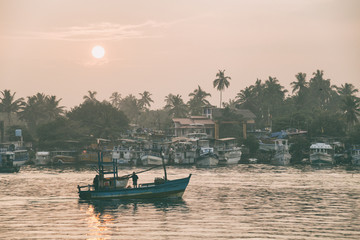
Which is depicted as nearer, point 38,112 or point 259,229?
point 259,229

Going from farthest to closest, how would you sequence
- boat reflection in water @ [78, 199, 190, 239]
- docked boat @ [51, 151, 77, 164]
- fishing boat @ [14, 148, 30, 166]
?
1. docked boat @ [51, 151, 77, 164]
2. fishing boat @ [14, 148, 30, 166]
3. boat reflection in water @ [78, 199, 190, 239]

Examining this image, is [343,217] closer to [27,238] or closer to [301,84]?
[27,238]

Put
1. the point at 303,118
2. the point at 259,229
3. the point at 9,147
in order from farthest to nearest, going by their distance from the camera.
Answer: the point at 303,118 < the point at 9,147 < the point at 259,229

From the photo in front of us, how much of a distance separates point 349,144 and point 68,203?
286ft

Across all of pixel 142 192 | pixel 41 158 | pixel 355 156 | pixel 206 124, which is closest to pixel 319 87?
pixel 206 124

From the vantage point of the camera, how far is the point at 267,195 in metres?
59.8

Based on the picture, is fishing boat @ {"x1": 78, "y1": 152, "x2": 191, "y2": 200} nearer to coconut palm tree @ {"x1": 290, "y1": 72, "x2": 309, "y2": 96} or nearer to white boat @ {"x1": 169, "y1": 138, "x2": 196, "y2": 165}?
white boat @ {"x1": 169, "y1": 138, "x2": 196, "y2": 165}

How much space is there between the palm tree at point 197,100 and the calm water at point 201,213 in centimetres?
11435

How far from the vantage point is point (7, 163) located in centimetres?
10000

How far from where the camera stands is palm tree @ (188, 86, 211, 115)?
187875 mm

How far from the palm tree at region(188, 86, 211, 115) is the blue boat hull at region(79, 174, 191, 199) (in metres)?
131

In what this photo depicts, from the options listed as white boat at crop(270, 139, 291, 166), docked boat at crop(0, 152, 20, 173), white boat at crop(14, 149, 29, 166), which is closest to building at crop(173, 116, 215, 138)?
white boat at crop(270, 139, 291, 166)

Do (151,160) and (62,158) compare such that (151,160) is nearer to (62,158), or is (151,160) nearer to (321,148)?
(62,158)

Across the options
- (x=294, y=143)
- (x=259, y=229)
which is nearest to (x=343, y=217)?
(x=259, y=229)
